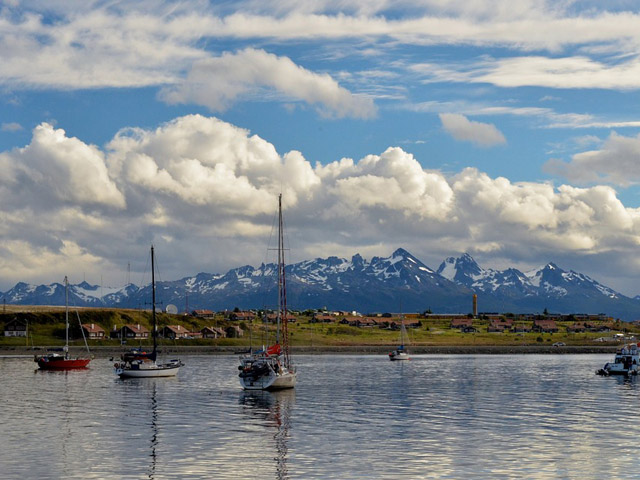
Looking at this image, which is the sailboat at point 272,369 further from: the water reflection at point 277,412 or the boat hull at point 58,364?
the boat hull at point 58,364

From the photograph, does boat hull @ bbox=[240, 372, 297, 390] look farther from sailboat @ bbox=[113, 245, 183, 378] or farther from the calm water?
sailboat @ bbox=[113, 245, 183, 378]

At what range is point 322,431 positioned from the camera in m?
64.5

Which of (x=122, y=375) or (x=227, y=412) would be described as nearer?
(x=227, y=412)

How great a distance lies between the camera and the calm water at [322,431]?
157ft

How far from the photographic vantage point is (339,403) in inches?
3442

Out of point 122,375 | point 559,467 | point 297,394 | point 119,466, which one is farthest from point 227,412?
point 122,375

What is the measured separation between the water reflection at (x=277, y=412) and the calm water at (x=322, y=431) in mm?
134

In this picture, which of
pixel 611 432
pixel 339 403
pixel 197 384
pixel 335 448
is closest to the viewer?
pixel 335 448

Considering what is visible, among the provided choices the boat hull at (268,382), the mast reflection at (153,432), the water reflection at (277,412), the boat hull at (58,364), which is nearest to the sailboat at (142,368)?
the boat hull at (58,364)

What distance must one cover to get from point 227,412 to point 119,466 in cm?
3044

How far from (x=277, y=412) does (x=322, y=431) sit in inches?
591

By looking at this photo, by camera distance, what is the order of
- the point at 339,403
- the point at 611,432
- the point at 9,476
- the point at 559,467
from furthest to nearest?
the point at 339,403 → the point at 611,432 → the point at 559,467 → the point at 9,476

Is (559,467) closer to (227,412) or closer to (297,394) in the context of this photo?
(227,412)

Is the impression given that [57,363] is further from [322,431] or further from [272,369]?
[322,431]
